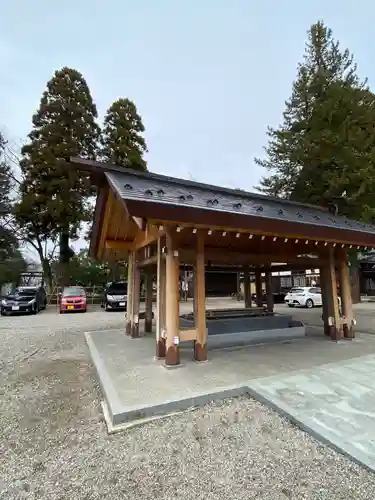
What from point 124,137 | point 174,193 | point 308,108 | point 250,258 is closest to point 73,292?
point 124,137

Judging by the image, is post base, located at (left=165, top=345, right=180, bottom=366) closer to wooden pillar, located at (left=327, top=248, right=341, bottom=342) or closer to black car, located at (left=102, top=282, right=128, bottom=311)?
wooden pillar, located at (left=327, top=248, right=341, bottom=342)

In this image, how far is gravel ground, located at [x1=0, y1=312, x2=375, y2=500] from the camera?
76.1 inches

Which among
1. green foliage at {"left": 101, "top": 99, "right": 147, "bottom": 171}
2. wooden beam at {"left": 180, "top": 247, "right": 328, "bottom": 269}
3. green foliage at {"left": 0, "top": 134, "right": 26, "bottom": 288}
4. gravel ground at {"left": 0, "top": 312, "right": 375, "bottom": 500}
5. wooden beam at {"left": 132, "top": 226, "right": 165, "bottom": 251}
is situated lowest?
gravel ground at {"left": 0, "top": 312, "right": 375, "bottom": 500}

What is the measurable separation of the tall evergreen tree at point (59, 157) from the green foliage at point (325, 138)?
37.4 ft

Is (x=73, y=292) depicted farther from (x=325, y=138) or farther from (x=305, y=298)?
(x=325, y=138)

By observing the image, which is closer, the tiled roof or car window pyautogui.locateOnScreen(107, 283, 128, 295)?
the tiled roof

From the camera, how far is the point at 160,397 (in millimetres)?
3205

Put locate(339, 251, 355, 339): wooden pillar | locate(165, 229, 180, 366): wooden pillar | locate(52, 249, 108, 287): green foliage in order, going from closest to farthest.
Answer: locate(165, 229, 180, 366): wooden pillar < locate(339, 251, 355, 339): wooden pillar < locate(52, 249, 108, 287): green foliage

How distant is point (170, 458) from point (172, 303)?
2.28 meters

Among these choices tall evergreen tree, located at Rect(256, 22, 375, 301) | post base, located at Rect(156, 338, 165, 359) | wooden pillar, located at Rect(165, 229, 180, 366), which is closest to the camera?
wooden pillar, located at Rect(165, 229, 180, 366)

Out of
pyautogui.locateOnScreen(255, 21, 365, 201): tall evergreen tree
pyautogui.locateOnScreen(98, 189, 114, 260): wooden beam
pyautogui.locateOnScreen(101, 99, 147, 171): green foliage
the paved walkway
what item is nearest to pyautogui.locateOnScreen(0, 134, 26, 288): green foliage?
pyautogui.locateOnScreen(101, 99, 147, 171): green foliage

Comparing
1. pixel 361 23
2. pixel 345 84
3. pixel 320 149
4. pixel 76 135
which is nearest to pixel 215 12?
pixel 361 23

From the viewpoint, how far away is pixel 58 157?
57.8ft

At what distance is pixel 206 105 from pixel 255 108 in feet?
8.59
